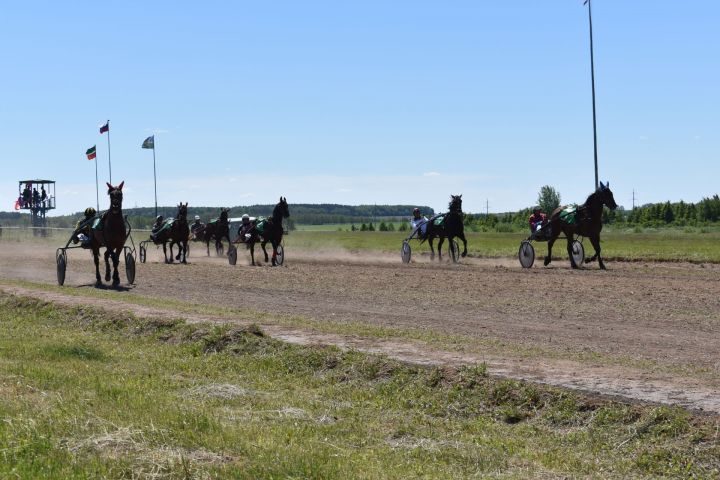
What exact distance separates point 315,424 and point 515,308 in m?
10.0

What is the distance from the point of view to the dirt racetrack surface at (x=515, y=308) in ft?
30.8

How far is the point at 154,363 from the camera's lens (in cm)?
1113

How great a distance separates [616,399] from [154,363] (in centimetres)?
550

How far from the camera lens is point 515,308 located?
1722 cm

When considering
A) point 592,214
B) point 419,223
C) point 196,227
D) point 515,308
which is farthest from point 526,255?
point 196,227

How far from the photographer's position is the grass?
20.9 ft

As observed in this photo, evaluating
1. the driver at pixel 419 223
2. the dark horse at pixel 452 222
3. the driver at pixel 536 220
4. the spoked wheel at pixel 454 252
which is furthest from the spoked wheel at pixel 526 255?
the driver at pixel 419 223

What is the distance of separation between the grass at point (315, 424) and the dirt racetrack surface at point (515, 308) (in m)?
0.58

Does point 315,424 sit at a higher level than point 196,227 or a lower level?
lower

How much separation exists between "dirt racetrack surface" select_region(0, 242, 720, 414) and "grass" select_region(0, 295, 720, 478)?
58 centimetres

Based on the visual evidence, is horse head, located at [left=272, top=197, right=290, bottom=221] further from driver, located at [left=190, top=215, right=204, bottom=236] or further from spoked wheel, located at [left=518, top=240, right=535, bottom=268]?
driver, located at [left=190, top=215, right=204, bottom=236]

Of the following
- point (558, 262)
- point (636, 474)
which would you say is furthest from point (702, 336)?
point (558, 262)

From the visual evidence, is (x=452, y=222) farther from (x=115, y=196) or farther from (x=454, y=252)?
(x=115, y=196)

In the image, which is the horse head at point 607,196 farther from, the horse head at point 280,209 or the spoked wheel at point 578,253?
the horse head at point 280,209
